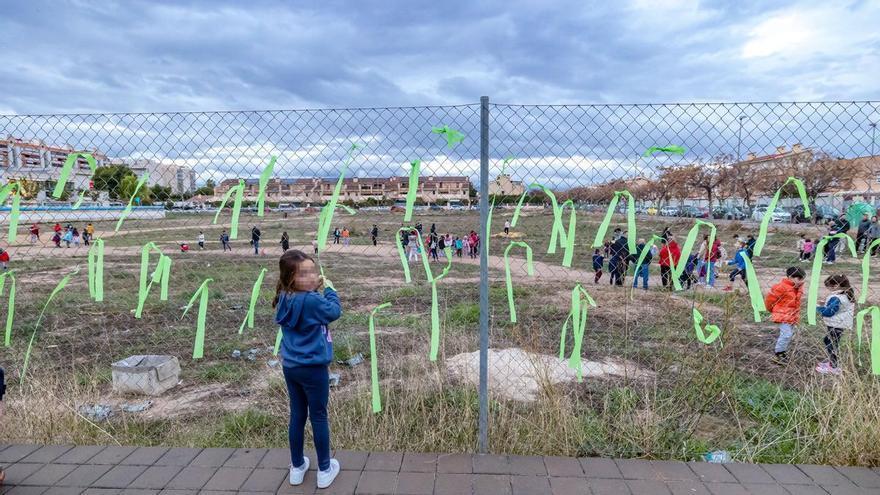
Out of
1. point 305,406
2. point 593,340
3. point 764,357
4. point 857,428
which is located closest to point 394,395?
point 305,406

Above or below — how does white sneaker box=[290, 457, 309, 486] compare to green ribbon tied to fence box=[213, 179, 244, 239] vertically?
below

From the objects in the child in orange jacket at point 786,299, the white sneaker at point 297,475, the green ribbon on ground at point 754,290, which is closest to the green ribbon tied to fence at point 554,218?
the green ribbon on ground at point 754,290

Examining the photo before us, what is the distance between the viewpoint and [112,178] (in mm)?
3705

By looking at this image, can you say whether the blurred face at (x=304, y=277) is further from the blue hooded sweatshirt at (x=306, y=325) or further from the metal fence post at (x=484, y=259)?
the metal fence post at (x=484, y=259)

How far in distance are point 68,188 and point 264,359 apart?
3.93 meters

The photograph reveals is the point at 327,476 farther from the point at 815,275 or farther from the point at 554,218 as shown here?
the point at 815,275

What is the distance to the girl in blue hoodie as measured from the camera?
2758mm

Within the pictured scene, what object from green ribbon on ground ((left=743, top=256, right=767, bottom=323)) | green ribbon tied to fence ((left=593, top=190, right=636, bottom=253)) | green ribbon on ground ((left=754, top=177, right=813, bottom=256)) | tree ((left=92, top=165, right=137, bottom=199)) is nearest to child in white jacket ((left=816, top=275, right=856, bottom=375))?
green ribbon on ground ((left=754, top=177, right=813, bottom=256))

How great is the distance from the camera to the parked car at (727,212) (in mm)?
4105

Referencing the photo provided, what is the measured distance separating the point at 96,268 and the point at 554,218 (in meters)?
3.44

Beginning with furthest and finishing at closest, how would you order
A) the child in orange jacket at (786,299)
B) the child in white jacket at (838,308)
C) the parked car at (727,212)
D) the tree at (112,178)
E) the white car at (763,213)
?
the child in orange jacket at (786,299), the child in white jacket at (838,308), the parked car at (727,212), the tree at (112,178), the white car at (763,213)

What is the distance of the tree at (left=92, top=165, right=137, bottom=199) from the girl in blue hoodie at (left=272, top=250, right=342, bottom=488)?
180cm

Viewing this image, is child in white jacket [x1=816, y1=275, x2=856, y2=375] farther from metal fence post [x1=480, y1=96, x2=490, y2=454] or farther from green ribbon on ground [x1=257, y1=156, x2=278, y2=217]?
green ribbon on ground [x1=257, y1=156, x2=278, y2=217]

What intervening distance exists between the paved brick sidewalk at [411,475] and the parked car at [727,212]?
1.94 metres
